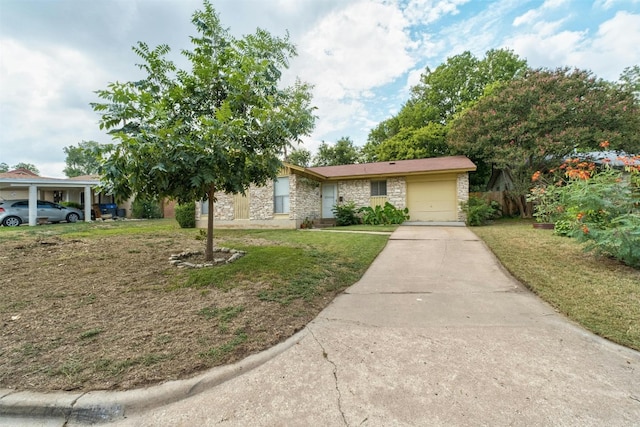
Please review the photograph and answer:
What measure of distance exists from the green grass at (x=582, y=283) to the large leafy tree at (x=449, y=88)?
1535 cm

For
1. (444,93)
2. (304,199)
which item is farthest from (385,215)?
(444,93)

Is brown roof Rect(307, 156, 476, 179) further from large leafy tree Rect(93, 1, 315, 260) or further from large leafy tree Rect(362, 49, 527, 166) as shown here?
large leafy tree Rect(93, 1, 315, 260)

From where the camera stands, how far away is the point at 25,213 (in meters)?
13.9

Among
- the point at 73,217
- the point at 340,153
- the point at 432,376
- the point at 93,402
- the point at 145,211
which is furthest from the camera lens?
the point at 340,153

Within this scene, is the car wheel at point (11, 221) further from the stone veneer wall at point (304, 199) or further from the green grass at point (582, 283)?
the green grass at point (582, 283)

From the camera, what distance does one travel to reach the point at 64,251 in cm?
596

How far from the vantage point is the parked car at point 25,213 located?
13.4m

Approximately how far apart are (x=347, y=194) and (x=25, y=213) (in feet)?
54.6

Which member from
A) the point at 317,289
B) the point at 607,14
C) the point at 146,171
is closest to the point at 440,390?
the point at 317,289

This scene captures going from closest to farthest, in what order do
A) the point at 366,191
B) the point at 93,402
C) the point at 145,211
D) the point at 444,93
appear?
the point at 93,402, the point at 366,191, the point at 145,211, the point at 444,93

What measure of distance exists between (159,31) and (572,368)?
9.44m

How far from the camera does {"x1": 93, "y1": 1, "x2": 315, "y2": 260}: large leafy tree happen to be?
145 inches

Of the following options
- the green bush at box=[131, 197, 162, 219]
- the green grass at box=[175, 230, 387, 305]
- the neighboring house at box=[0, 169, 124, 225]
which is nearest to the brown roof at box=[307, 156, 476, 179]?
the green grass at box=[175, 230, 387, 305]

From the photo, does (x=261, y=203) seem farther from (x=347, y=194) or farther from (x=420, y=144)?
(x=420, y=144)
